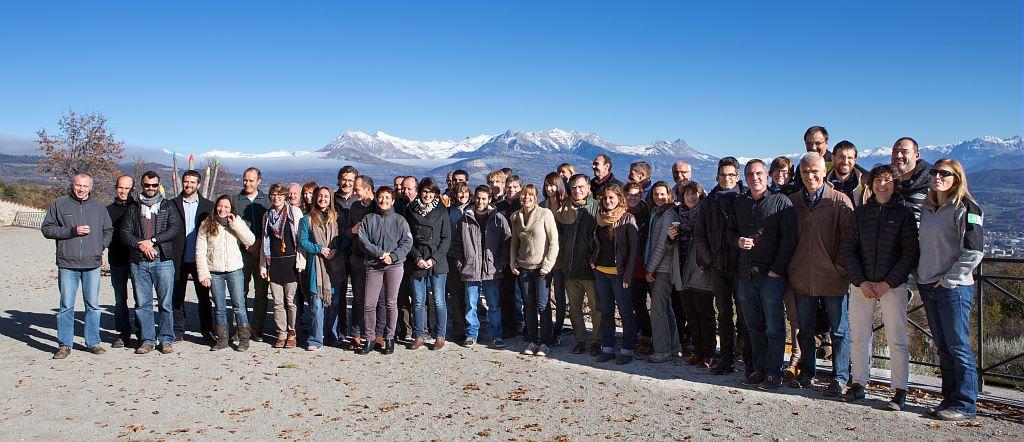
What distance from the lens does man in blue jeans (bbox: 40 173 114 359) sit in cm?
716

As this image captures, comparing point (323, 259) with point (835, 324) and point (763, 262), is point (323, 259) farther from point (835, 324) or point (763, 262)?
point (835, 324)

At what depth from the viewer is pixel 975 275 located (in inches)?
228

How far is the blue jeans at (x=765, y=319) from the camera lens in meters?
5.87

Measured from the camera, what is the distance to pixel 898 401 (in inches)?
210

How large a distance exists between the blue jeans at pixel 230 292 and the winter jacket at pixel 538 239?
11.1ft

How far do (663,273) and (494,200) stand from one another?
2.63 m

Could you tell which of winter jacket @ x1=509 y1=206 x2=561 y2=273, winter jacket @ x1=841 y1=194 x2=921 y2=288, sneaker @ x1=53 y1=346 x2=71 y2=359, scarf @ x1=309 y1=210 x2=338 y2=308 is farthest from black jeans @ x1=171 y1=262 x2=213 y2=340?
winter jacket @ x1=841 y1=194 x2=921 y2=288

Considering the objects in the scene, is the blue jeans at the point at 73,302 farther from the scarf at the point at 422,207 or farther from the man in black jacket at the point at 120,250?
the scarf at the point at 422,207

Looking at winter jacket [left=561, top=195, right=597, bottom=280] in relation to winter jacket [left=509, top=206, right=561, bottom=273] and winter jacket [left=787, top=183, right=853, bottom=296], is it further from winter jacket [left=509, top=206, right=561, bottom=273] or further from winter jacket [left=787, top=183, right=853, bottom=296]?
winter jacket [left=787, top=183, right=853, bottom=296]

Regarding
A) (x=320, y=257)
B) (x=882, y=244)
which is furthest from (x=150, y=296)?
(x=882, y=244)

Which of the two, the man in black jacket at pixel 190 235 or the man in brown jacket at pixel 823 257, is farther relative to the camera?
the man in black jacket at pixel 190 235

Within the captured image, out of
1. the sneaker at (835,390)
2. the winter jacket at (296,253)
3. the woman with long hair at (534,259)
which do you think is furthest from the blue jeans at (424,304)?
the sneaker at (835,390)

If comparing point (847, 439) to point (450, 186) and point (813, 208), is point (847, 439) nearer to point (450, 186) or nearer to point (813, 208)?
point (813, 208)

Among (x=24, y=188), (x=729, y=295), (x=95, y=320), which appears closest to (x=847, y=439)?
(x=729, y=295)
